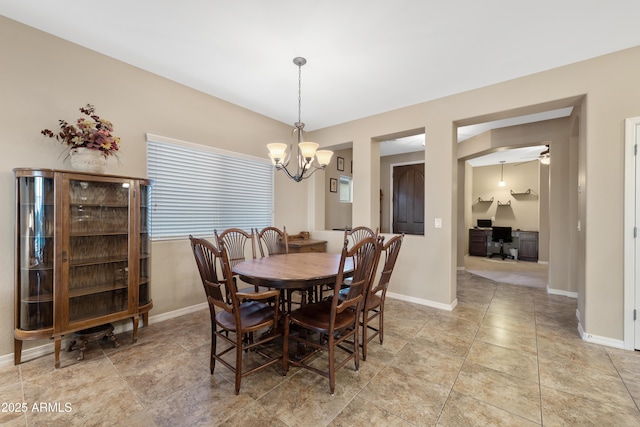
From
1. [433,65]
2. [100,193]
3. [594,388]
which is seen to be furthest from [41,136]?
[594,388]

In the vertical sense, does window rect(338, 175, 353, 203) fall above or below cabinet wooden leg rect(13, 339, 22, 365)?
above

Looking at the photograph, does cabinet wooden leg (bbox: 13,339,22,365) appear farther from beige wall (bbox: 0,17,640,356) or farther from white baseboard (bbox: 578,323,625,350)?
white baseboard (bbox: 578,323,625,350)

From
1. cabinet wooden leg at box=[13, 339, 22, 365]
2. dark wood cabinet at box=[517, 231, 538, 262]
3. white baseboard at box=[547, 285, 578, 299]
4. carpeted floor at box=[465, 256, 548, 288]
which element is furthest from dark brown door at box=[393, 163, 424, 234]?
cabinet wooden leg at box=[13, 339, 22, 365]

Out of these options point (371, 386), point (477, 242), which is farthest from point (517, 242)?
point (371, 386)

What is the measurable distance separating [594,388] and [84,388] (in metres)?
3.67

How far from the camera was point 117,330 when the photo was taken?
2.75 m

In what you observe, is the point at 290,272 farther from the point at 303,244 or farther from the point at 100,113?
the point at 100,113

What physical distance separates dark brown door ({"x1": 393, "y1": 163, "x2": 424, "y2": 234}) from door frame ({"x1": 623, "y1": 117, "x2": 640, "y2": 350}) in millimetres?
3987

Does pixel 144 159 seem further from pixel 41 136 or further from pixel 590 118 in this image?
pixel 590 118

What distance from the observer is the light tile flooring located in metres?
1.63

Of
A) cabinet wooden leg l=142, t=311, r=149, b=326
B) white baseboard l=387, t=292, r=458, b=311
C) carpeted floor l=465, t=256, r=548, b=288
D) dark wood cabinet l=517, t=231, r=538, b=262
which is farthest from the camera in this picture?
dark wood cabinet l=517, t=231, r=538, b=262

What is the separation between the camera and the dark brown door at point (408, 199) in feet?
21.4

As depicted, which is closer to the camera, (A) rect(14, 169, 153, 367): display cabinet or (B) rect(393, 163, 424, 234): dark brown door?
(A) rect(14, 169, 153, 367): display cabinet

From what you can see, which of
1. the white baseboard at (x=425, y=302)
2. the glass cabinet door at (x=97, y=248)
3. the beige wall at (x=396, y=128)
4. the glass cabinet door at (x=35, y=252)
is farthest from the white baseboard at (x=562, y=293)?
the glass cabinet door at (x=35, y=252)
